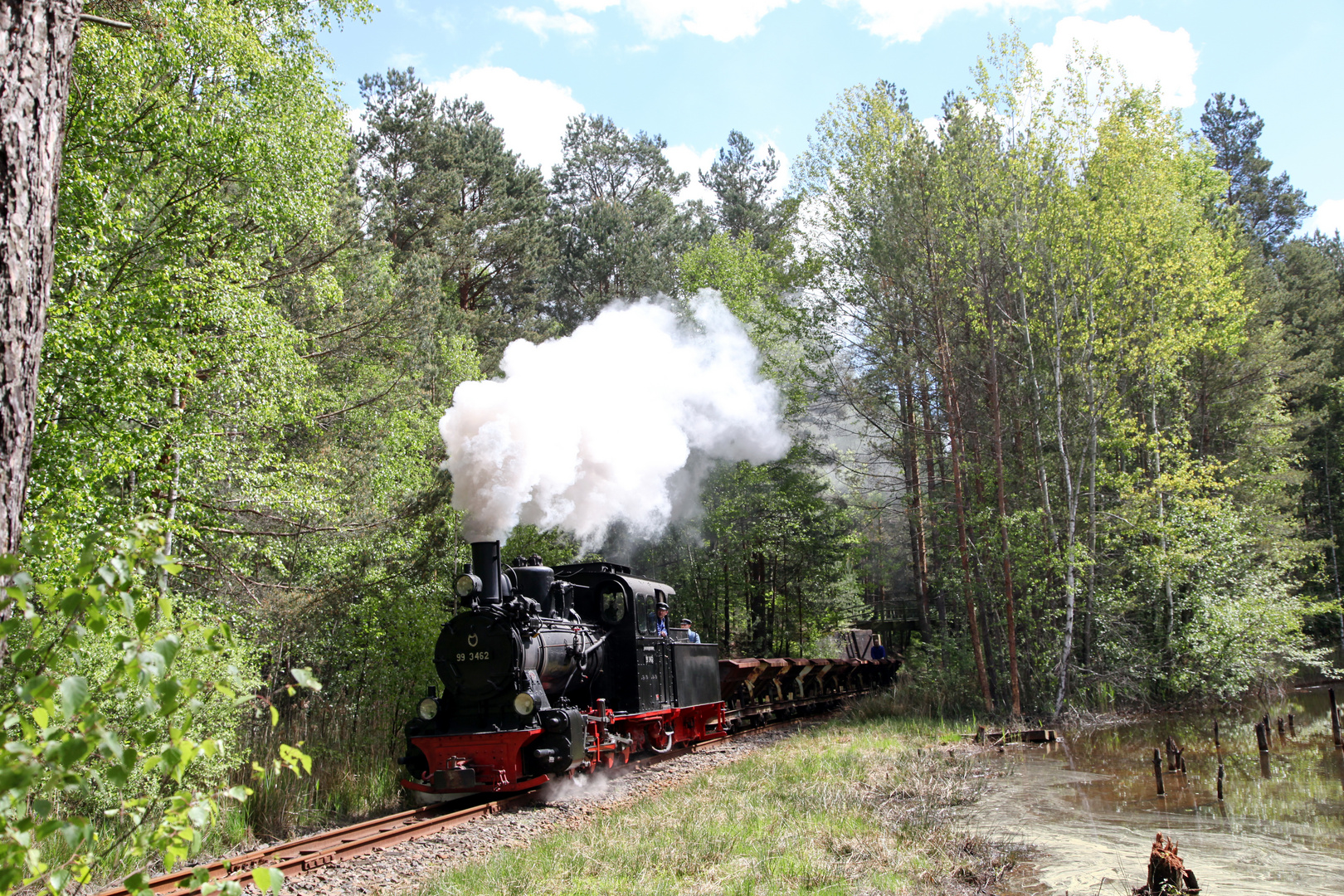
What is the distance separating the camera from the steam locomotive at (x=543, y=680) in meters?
8.91

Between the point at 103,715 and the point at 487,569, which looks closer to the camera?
the point at 103,715

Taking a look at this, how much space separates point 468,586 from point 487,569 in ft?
0.92

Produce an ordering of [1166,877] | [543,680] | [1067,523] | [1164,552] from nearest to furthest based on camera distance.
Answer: [1166,877], [543,680], [1164,552], [1067,523]

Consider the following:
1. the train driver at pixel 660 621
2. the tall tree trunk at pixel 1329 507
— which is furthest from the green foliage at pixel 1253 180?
the train driver at pixel 660 621

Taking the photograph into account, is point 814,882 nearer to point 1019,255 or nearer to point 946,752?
point 946,752

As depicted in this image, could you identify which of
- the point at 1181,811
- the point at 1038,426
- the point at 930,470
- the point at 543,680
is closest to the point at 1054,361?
the point at 1038,426

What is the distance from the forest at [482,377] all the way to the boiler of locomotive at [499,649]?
6.20 ft

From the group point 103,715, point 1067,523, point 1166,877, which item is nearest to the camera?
point 103,715

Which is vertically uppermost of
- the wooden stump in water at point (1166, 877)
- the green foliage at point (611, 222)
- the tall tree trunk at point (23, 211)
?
the green foliage at point (611, 222)

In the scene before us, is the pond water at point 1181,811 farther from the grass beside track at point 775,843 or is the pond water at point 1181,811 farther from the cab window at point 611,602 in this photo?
the cab window at point 611,602

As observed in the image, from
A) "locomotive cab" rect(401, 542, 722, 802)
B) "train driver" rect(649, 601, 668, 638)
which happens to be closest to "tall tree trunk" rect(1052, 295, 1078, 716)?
"train driver" rect(649, 601, 668, 638)

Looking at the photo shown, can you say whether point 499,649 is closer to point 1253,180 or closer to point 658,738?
point 658,738

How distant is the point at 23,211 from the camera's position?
2473mm

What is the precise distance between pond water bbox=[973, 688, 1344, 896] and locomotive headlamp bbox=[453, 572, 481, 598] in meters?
5.42
